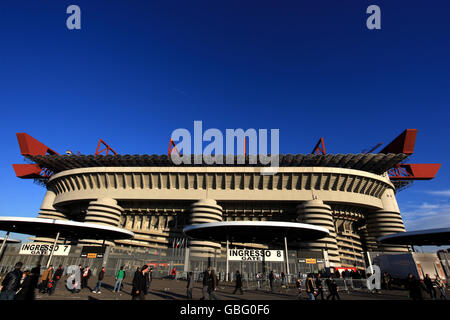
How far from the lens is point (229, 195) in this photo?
38.3 metres

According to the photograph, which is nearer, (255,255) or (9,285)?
(9,285)

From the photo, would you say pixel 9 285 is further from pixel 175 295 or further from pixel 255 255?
pixel 255 255

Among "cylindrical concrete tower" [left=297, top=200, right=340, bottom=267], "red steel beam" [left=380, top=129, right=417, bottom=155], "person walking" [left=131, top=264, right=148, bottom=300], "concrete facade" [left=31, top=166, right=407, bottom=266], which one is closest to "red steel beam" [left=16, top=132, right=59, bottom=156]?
"concrete facade" [left=31, top=166, right=407, bottom=266]

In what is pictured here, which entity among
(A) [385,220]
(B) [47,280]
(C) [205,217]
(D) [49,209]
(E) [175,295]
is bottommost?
(E) [175,295]

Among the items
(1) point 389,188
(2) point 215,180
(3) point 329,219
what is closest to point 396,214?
(1) point 389,188

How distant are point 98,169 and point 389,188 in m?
53.6

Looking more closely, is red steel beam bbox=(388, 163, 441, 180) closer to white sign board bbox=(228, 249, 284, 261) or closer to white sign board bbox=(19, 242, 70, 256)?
white sign board bbox=(228, 249, 284, 261)

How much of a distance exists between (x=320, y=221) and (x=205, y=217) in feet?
58.8

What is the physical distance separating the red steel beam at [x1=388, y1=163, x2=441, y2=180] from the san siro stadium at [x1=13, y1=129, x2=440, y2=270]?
6.60 meters

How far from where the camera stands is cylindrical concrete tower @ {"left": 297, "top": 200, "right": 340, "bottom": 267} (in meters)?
33.1

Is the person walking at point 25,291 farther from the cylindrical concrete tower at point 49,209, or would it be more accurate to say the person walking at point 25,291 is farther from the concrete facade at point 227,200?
the cylindrical concrete tower at point 49,209

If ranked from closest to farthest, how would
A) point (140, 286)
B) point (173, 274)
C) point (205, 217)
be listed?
point (140, 286) < point (173, 274) < point (205, 217)

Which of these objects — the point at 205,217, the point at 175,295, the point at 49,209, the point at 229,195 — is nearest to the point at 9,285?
the point at 175,295

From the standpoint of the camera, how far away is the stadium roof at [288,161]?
37266 mm
